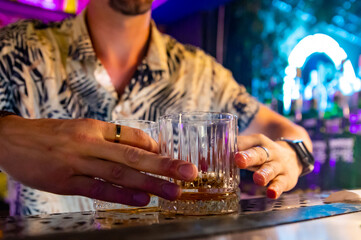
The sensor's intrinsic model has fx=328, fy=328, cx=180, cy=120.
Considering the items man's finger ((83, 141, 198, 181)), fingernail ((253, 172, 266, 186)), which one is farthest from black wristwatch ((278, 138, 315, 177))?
man's finger ((83, 141, 198, 181))

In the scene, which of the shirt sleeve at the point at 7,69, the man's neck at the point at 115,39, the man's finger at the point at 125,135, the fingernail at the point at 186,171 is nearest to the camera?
the fingernail at the point at 186,171

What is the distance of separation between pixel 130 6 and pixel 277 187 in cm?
99

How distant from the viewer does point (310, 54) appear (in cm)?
297

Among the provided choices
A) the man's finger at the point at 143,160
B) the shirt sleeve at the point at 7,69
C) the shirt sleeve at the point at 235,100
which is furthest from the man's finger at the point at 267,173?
the shirt sleeve at the point at 7,69

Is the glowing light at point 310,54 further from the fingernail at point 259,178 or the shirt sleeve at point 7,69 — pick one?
the shirt sleeve at point 7,69

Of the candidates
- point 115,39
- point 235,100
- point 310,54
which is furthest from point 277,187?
point 310,54

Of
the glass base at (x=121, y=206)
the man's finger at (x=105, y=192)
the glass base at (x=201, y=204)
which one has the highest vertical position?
the man's finger at (x=105, y=192)

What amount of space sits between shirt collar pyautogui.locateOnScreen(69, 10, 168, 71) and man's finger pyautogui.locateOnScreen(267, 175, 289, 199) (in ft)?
2.85

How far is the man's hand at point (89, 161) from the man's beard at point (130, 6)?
814 mm

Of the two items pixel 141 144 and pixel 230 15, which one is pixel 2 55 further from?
pixel 230 15

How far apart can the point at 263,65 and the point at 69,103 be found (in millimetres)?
2325

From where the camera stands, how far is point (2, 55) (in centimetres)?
130

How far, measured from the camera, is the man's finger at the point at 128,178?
0.52 meters

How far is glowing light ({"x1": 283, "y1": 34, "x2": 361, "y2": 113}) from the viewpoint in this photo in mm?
2643
